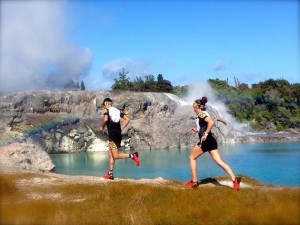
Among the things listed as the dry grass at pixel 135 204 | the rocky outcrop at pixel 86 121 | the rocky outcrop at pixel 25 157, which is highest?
the rocky outcrop at pixel 86 121

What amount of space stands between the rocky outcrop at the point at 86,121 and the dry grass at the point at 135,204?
8084cm

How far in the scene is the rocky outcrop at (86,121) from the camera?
4045 inches

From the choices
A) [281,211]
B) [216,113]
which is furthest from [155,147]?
[281,211]

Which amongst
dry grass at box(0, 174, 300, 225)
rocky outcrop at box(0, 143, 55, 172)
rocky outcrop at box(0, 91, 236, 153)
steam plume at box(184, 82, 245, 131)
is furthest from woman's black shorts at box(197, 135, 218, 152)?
steam plume at box(184, 82, 245, 131)

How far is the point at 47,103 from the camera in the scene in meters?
112

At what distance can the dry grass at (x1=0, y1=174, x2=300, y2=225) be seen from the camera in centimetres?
1169

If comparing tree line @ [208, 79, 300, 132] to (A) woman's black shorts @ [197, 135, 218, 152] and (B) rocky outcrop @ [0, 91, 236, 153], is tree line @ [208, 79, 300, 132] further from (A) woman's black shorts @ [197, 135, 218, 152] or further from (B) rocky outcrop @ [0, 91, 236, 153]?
(A) woman's black shorts @ [197, 135, 218, 152]

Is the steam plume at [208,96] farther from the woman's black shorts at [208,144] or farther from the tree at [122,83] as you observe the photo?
the woman's black shorts at [208,144]

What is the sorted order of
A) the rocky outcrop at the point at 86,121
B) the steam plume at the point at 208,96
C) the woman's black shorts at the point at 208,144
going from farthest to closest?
the steam plume at the point at 208,96
the rocky outcrop at the point at 86,121
the woman's black shorts at the point at 208,144

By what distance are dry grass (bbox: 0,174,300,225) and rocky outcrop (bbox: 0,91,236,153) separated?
80.8 meters

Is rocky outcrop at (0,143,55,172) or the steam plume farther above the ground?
the steam plume

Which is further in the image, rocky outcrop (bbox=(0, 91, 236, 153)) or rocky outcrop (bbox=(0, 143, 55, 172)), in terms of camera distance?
rocky outcrop (bbox=(0, 91, 236, 153))

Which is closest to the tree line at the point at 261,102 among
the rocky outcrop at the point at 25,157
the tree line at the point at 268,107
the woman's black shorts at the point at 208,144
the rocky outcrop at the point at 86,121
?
the tree line at the point at 268,107

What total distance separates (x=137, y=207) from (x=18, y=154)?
42930 millimetres
